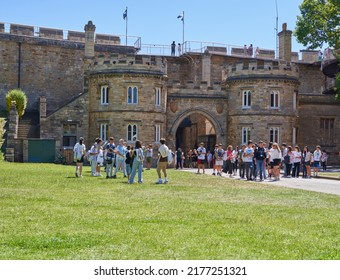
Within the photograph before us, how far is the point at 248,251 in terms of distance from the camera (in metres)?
8.55

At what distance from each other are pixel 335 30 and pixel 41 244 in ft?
116

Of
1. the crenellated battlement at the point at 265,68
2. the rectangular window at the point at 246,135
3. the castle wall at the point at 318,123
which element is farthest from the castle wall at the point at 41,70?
the castle wall at the point at 318,123

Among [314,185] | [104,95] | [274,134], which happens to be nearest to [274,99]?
[274,134]

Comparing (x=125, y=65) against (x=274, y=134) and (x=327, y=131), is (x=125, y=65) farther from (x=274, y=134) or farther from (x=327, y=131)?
(x=327, y=131)

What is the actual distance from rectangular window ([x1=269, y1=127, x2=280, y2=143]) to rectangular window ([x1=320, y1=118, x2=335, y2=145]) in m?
6.45

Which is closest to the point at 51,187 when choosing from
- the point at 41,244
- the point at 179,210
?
the point at 179,210

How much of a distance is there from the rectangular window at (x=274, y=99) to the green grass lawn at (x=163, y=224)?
2385 centimetres

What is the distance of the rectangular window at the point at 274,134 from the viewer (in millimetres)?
41531

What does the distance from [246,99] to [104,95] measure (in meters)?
9.95

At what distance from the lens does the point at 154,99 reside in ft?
Result: 132

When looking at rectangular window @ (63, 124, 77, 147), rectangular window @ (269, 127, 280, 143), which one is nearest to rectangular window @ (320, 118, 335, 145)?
rectangular window @ (269, 127, 280, 143)
